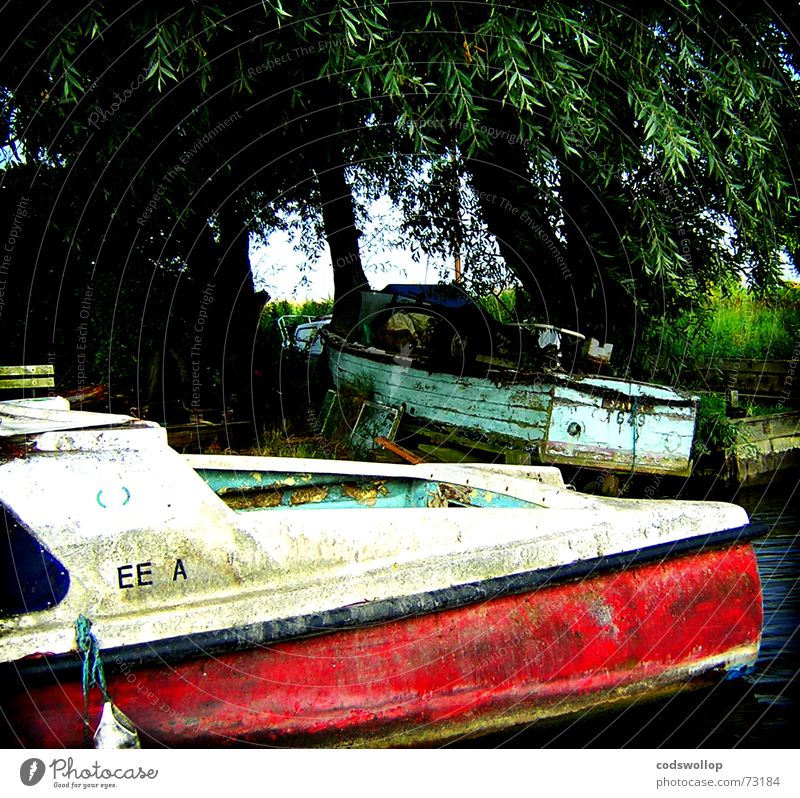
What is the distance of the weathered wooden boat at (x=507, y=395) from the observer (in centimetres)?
916

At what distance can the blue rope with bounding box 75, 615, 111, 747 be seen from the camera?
3.89 meters

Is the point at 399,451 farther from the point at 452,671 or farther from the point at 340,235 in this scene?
the point at 452,671

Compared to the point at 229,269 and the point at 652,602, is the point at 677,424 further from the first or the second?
the point at 229,269

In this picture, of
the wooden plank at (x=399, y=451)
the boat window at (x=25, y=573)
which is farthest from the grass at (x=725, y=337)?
the boat window at (x=25, y=573)

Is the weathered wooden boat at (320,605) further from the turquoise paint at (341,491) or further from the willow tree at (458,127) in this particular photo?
the willow tree at (458,127)

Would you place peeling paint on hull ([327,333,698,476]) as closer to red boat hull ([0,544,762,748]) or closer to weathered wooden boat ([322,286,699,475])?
weathered wooden boat ([322,286,699,475])

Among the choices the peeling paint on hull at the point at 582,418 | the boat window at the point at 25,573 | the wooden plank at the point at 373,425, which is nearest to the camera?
the boat window at the point at 25,573

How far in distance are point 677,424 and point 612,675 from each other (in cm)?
478

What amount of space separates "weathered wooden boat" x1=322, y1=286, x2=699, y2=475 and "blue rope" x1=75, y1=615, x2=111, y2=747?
5.94m

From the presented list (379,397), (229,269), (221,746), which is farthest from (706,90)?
(221,746)

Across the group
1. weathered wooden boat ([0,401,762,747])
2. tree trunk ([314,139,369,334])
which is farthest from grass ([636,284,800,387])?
weathered wooden boat ([0,401,762,747])

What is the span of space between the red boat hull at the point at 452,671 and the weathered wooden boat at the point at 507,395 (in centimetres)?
376

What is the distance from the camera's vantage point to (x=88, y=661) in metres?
3.90

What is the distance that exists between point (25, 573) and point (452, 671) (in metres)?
2.10
